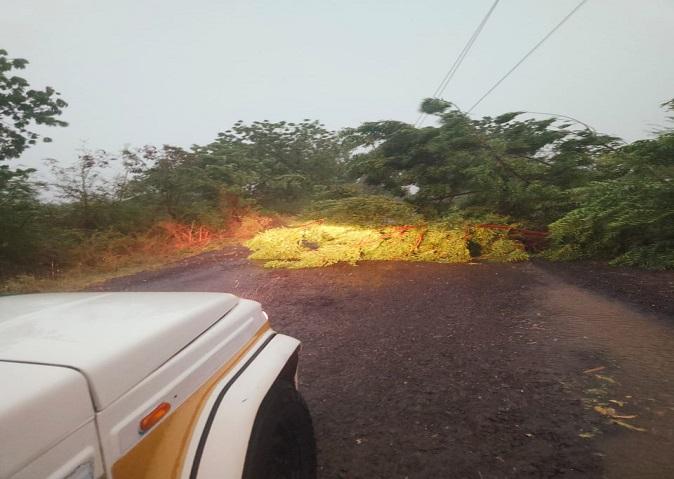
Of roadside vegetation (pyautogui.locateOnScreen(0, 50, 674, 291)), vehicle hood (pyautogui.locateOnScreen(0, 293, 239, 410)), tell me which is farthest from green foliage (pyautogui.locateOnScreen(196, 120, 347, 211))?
vehicle hood (pyautogui.locateOnScreen(0, 293, 239, 410))

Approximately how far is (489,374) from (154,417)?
9.71ft

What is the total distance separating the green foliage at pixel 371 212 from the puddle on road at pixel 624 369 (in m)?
3.52

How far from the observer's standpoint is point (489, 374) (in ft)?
10.8

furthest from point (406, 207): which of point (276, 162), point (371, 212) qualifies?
point (276, 162)

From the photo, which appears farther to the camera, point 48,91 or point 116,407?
point 48,91

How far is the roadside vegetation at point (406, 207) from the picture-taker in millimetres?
6293

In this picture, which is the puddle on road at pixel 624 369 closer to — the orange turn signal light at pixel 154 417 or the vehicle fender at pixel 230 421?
the vehicle fender at pixel 230 421

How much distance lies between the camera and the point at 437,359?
12.0 ft

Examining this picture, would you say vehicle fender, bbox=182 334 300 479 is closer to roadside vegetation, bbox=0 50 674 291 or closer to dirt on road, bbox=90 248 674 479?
dirt on road, bbox=90 248 674 479

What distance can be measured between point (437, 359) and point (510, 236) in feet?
16.4

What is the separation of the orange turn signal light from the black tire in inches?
13.4

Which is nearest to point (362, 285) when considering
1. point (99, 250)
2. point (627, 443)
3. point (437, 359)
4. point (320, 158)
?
point (437, 359)

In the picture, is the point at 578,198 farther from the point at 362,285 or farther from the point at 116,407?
the point at 116,407

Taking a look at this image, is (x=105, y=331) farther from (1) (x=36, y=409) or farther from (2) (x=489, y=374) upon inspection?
(2) (x=489, y=374)
